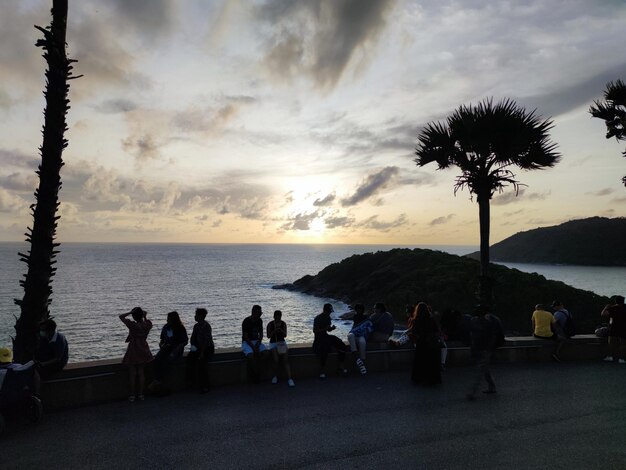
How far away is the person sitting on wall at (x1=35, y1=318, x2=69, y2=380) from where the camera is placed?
7816mm

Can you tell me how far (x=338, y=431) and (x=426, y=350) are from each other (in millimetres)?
3624

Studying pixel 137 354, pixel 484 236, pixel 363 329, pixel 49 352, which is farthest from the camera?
pixel 484 236

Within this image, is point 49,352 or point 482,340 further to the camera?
point 482,340

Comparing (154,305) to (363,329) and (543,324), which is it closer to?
(363,329)

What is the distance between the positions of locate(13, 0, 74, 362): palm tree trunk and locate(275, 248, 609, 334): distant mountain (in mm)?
46288

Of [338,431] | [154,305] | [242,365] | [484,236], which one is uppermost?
[484,236]

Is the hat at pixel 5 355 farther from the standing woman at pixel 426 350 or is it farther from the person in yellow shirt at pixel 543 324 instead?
the person in yellow shirt at pixel 543 324

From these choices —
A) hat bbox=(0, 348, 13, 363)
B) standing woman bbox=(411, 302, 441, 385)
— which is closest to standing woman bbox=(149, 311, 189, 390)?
hat bbox=(0, 348, 13, 363)

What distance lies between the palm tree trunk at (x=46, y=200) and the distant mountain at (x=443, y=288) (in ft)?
152

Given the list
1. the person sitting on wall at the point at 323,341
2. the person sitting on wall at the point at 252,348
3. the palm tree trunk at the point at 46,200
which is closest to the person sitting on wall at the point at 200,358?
the person sitting on wall at the point at 252,348

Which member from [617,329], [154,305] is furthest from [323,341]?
[154,305]

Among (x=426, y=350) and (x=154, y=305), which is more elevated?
(x=426, y=350)

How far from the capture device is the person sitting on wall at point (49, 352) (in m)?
7.82

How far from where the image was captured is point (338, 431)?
6.92 m
